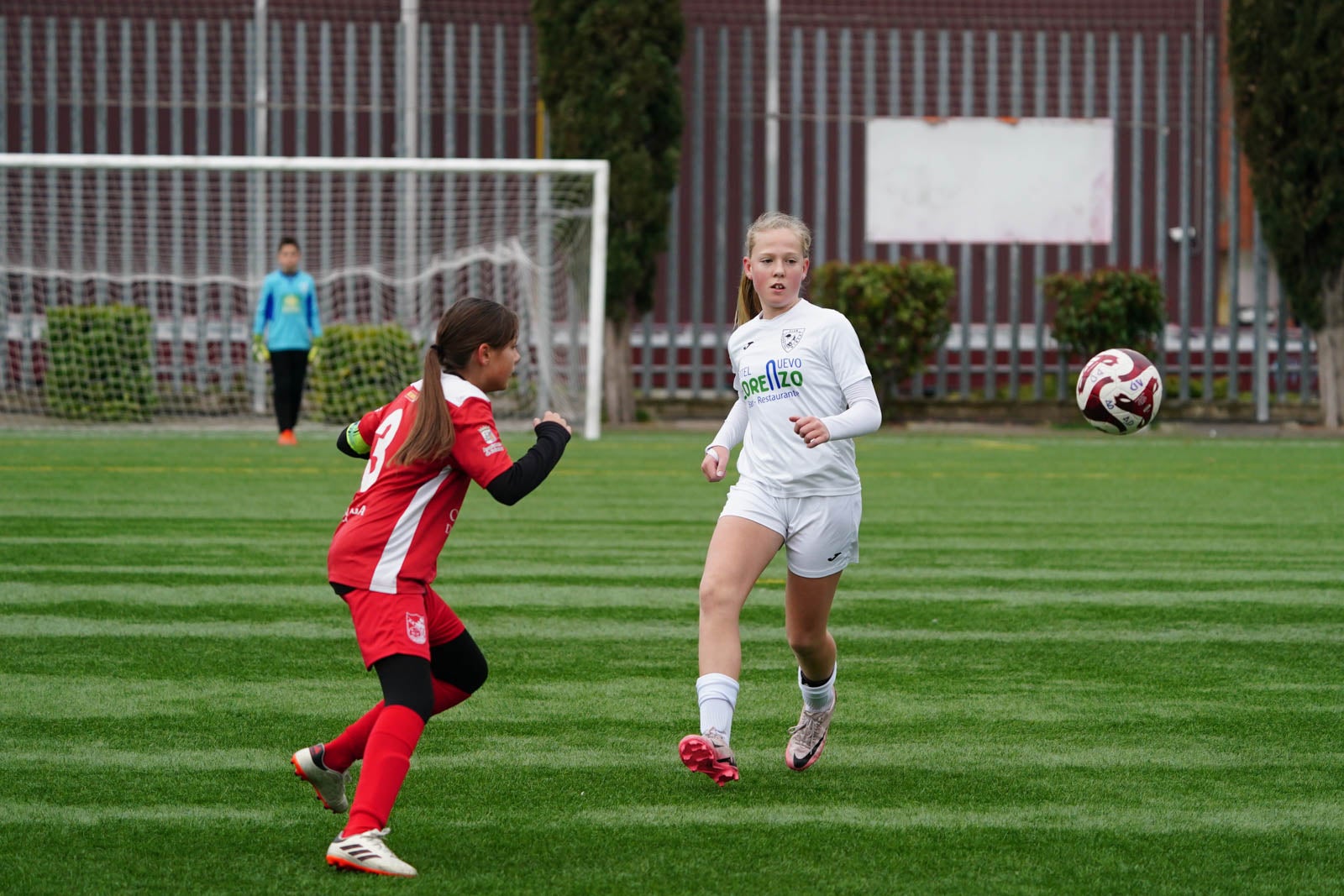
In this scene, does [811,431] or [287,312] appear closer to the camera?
[811,431]

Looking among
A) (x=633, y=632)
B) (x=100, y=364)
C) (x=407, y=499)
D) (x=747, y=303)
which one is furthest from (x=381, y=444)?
(x=100, y=364)

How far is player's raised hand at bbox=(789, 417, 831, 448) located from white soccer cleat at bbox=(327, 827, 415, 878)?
5.17ft

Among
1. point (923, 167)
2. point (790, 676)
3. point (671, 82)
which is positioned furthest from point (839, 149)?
point (790, 676)

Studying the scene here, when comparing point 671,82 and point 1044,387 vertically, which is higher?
point 671,82

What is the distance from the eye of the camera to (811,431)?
4629mm

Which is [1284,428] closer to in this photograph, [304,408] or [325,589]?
[304,408]

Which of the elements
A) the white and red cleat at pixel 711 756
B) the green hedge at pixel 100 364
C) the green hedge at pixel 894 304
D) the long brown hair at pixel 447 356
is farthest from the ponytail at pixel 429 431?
the green hedge at pixel 894 304

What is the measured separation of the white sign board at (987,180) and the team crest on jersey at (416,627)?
18.9 m

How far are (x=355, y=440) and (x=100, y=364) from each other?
16.8m

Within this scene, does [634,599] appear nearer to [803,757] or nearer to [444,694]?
[803,757]

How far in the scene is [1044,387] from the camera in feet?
76.6

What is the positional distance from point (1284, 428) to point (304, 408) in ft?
41.5

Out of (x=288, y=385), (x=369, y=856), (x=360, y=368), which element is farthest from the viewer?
(x=360, y=368)

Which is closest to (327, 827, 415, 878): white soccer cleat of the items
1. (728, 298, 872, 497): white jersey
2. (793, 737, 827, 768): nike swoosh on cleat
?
(793, 737, 827, 768): nike swoosh on cleat
